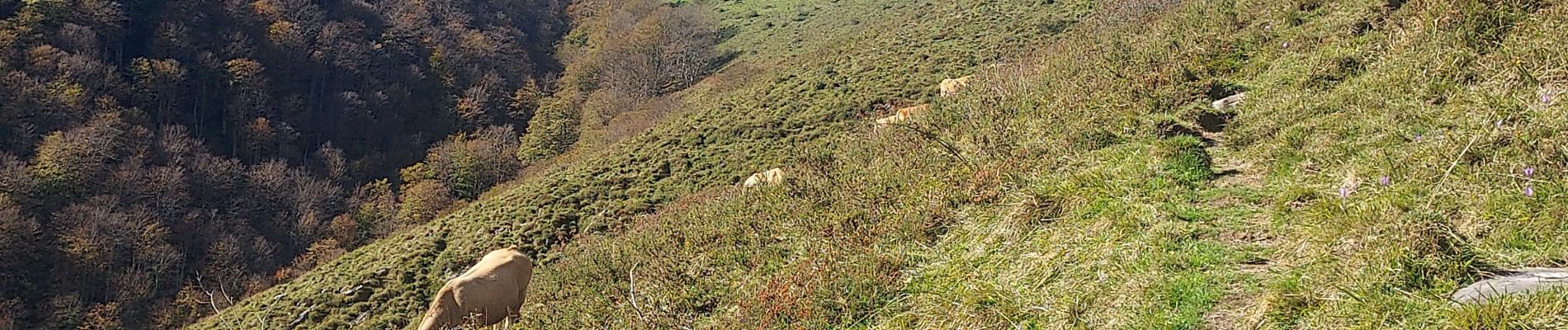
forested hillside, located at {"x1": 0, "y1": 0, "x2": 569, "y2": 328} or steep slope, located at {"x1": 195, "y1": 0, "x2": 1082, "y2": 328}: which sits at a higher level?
steep slope, located at {"x1": 195, "y1": 0, "x2": 1082, "y2": 328}

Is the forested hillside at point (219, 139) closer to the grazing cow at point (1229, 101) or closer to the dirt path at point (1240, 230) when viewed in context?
the grazing cow at point (1229, 101)

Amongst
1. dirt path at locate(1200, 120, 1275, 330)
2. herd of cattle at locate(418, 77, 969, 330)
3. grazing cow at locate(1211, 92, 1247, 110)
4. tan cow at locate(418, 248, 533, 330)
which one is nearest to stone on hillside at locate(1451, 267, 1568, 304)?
dirt path at locate(1200, 120, 1275, 330)

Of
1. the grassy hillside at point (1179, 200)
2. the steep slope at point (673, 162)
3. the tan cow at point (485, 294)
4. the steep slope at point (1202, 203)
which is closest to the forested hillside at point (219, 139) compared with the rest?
the steep slope at point (673, 162)

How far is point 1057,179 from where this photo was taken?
738cm

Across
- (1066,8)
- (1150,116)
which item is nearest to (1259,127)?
(1150,116)

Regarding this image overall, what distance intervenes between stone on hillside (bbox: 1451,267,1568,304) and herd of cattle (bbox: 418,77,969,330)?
921 cm

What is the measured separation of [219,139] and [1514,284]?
77536mm

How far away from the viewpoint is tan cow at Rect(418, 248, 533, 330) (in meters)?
12.8

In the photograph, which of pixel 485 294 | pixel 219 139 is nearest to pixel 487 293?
pixel 485 294

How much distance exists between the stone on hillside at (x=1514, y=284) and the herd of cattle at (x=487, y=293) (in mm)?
9209

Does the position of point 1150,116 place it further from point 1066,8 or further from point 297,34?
point 297,34

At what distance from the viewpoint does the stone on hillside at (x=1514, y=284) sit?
361 cm

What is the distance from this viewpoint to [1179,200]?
618 centimetres

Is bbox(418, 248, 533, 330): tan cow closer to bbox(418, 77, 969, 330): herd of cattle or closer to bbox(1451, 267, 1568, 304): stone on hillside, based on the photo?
bbox(418, 77, 969, 330): herd of cattle
